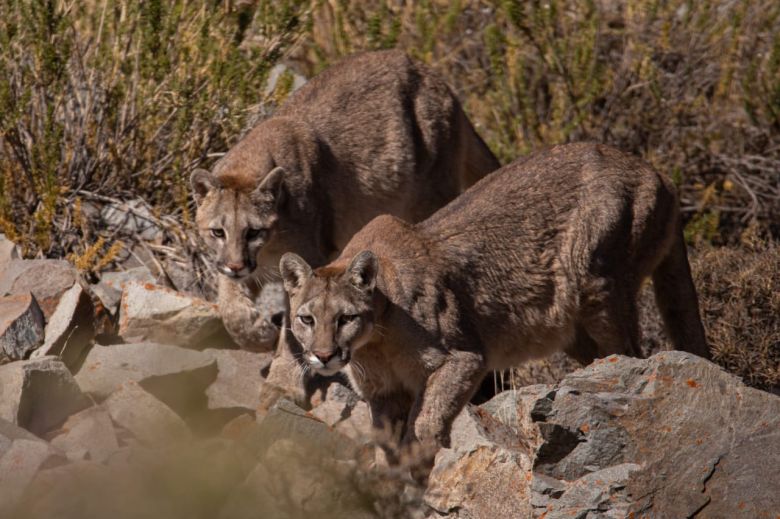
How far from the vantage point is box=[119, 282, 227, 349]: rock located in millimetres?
7281

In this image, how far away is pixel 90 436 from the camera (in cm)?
580

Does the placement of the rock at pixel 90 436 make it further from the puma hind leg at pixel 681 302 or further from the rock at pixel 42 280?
the puma hind leg at pixel 681 302

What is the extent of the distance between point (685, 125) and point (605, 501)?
6.43 m

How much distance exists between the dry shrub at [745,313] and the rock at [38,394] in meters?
4.18

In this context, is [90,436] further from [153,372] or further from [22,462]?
[153,372]

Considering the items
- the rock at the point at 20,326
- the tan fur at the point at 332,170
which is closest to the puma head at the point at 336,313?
the tan fur at the point at 332,170

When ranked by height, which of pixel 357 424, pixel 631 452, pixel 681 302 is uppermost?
pixel 631 452

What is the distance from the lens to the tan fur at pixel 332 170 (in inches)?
299

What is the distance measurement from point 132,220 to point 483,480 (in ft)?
14.2

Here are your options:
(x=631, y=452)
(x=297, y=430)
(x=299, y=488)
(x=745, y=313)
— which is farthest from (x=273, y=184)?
(x=631, y=452)

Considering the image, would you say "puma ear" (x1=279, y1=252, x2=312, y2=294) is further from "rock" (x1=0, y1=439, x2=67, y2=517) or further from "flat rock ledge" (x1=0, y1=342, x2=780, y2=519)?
"rock" (x1=0, y1=439, x2=67, y2=517)

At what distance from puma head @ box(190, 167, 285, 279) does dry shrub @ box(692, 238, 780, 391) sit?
3.04m

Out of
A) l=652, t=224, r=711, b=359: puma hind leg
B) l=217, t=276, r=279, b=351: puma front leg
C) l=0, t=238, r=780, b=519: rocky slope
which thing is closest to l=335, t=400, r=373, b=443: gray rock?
l=0, t=238, r=780, b=519: rocky slope

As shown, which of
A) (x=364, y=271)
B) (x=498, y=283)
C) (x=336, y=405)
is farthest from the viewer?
(x=336, y=405)
